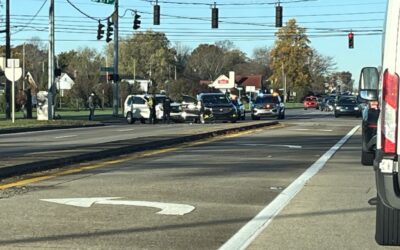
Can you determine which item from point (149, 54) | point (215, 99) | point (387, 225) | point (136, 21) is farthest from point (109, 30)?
point (149, 54)

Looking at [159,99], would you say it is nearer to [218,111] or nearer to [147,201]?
[218,111]

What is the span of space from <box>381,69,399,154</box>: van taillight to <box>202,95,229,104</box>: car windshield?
32054 millimetres

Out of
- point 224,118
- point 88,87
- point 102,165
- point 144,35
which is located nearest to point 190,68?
point 144,35

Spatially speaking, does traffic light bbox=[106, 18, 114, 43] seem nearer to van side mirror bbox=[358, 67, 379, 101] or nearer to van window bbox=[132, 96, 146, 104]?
van window bbox=[132, 96, 146, 104]

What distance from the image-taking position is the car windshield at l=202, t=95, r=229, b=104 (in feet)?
124

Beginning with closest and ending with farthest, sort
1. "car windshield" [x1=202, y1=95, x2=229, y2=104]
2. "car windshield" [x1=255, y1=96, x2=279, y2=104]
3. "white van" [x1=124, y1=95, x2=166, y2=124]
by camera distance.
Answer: "car windshield" [x1=202, y1=95, x2=229, y2=104]
"white van" [x1=124, y1=95, x2=166, y2=124]
"car windshield" [x1=255, y1=96, x2=279, y2=104]

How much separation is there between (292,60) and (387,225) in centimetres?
11180

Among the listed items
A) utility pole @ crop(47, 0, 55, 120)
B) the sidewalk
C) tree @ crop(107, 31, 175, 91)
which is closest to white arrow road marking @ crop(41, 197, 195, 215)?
the sidewalk

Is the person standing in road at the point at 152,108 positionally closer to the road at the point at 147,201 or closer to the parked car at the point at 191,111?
the parked car at the point at 191,111

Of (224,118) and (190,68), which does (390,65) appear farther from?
(190,68)

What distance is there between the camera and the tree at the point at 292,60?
11550 centimetres

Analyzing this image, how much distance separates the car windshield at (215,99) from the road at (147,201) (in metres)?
22.0

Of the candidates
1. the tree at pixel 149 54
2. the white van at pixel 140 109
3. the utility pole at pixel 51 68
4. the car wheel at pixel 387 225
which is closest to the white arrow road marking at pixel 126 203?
the car wheel at pixel 387 225

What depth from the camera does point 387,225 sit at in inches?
243
